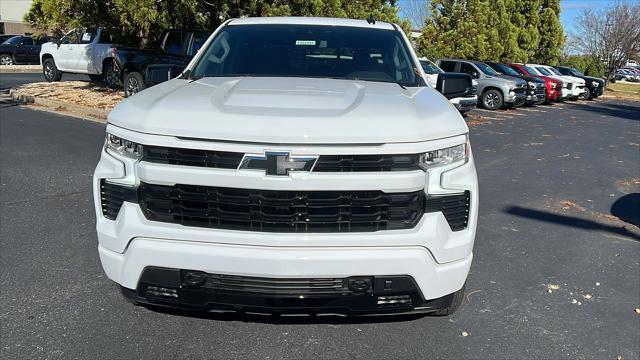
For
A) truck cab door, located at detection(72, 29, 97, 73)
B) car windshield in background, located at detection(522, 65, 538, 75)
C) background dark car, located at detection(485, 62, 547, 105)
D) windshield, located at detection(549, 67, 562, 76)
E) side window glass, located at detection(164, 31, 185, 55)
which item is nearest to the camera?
side window glass, located at detection(164, 31, 185, 55)

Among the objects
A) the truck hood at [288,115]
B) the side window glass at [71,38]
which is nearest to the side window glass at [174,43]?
the side window glass at [71,38]

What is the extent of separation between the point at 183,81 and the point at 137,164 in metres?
1.18

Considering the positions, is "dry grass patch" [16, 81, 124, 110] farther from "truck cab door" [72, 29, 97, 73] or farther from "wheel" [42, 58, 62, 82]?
"wheel" [42, 58, 62, 82]

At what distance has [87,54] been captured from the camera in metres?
14.8

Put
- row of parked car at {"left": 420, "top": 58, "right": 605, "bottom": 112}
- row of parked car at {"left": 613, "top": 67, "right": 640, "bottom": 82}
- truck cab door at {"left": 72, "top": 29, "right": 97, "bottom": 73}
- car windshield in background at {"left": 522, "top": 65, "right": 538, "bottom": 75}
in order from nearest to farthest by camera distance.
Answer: truck cab door at {"left": 72, "top": 29, "right": 97, "bottom": 73}
row of parked car at {"left": 420, "top": 58, "right": 605, "bottom": 112}
car windshield in background at {"left": 522, "top": 65, "right": 538, "bottom": 75}
row of parked car at {"left": 613, "top": 67, "right": 640, "bottom": 82}

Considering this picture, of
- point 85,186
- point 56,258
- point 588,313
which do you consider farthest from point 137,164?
point 85,186

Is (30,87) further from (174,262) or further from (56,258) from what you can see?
(174,262)

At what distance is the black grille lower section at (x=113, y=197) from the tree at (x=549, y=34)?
35.9m

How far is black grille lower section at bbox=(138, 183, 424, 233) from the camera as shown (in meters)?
2.48

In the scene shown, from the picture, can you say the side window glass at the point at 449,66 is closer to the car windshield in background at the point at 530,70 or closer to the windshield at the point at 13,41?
the car windshield in background at the point at 530,70

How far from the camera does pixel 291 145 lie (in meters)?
2.43

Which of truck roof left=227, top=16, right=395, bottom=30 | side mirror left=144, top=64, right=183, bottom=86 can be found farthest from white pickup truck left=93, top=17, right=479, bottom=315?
truck roof left=227, top=16, right=395, bottom=30

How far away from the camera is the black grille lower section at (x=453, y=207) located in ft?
8.47

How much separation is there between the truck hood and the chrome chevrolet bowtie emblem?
7 centimetres
